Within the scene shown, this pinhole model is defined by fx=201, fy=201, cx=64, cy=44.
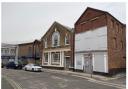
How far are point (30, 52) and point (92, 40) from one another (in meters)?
23.2

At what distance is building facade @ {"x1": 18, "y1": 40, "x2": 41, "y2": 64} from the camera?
46.8 metres

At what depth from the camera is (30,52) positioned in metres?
49.0

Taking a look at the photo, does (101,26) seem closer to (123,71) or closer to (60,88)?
(123,71)

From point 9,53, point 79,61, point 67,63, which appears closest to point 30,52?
point 9,53

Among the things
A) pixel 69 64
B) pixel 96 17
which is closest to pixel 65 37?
pixel 69 64

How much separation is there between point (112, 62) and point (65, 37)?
11418 mm

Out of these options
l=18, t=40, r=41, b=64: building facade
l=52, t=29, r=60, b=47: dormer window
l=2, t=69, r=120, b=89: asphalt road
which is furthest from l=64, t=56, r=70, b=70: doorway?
l=2, t=69, r=120, b=89: asphalt road

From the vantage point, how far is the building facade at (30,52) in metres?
46.8

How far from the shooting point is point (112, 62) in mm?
27125

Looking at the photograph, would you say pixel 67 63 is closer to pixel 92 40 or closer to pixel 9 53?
pixel 92 40

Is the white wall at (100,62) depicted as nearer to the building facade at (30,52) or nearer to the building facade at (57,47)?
the building facade at (57,47)

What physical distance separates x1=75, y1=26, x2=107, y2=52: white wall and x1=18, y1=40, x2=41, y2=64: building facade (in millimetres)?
15287

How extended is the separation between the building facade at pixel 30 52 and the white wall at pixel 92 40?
50.2 ft

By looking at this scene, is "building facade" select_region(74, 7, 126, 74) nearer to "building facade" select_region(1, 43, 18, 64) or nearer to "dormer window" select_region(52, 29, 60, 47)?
"dormer window" select_region(52, 29, 60, 47)
